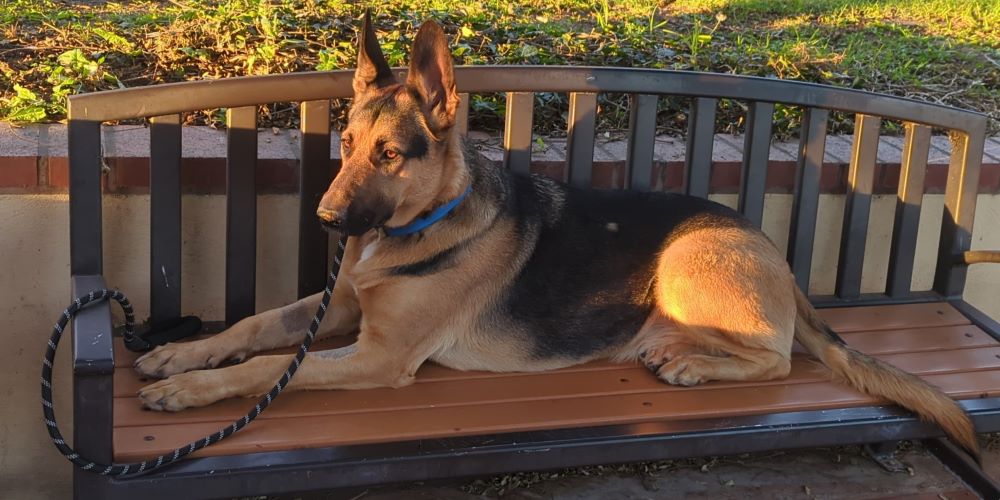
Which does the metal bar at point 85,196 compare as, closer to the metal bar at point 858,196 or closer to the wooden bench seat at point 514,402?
the wooden bench seat at point 514,402

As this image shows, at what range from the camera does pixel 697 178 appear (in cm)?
423

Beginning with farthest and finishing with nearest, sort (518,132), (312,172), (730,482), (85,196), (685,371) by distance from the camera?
1. (730,482)
2. (518,132)
3. (312,172)
4. (685,371)
5. (85,196)

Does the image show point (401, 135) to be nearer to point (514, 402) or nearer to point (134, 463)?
point (514, 402)

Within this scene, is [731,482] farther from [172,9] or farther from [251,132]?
[172,9]

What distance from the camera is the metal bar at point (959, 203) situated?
A: 445cm

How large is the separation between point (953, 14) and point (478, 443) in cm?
648

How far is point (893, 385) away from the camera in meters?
3.57

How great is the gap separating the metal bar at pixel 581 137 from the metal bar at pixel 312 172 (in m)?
0.98

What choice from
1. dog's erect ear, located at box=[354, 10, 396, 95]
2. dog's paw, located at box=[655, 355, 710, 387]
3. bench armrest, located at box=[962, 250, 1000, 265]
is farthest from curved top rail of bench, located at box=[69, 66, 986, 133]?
dog's paw, located at box=[655, 355, 710, 387]

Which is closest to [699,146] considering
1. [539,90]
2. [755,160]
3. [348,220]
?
[755,160]

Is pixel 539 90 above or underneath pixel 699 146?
above

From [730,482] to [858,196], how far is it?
4.47 ft

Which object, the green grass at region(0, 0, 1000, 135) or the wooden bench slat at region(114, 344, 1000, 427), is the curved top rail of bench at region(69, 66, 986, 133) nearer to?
the green grass at region(0, 0, 1000, 135)

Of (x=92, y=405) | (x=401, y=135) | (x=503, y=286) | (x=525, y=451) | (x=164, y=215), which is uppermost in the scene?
(x=401, y=135)
